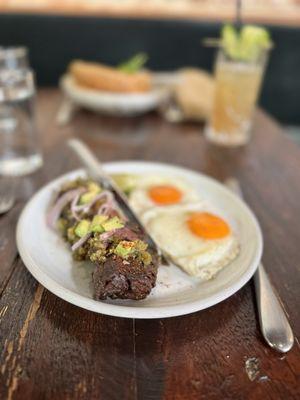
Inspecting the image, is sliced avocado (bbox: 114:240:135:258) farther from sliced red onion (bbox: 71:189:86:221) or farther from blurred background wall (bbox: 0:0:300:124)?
blurred background wall (bbox: 0:0:300:124)

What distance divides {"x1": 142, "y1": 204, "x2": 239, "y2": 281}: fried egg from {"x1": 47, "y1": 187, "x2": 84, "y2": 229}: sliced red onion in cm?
24

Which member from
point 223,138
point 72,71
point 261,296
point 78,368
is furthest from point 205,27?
point 78,368

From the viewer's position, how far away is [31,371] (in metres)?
0.73

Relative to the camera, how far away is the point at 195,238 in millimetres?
1083

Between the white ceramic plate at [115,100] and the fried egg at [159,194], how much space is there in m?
0.80

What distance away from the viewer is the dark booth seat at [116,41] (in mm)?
3162

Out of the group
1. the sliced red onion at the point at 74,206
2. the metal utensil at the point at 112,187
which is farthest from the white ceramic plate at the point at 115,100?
the sliced red onion at the point at 74,206


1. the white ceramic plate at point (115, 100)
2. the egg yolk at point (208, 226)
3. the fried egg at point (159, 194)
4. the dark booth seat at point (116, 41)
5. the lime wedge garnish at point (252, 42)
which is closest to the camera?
the egg yolk at point (208, 226)

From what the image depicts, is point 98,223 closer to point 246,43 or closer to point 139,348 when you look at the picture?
point 139,348

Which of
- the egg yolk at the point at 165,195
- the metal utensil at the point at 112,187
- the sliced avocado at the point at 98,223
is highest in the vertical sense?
the sliced avocado at the point at 98,223

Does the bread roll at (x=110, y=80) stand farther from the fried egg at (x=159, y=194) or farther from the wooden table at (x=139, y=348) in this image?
the wooden table at (x=139, y=348)

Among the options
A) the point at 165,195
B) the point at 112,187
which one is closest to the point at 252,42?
the point at 165,195

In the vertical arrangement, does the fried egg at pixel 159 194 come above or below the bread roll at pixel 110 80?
below

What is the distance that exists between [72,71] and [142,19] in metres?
1.30
